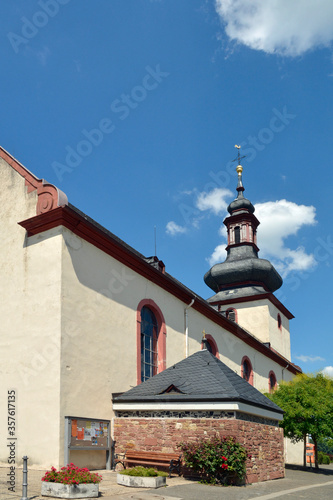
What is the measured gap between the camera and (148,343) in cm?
1947

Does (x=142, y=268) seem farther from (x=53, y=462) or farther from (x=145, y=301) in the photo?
(x=53, y=462)

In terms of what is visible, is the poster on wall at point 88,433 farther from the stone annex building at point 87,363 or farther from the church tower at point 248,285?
the church tower at point 248,285

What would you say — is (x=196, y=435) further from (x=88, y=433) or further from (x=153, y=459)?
(x=88, y=433)

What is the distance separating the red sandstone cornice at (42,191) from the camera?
51.1 ft

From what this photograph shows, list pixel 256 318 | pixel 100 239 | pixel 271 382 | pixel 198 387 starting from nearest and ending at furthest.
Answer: pixel 198 387, pixel 100 239, pixel 271 382, pixel 256 318

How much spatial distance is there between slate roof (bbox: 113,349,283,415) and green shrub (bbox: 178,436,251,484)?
1.11m

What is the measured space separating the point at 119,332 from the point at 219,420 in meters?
4.99

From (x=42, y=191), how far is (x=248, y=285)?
27.3m

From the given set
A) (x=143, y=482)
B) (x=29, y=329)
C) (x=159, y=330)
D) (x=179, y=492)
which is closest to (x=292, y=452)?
(x=159, y=330)

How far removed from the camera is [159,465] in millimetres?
13609

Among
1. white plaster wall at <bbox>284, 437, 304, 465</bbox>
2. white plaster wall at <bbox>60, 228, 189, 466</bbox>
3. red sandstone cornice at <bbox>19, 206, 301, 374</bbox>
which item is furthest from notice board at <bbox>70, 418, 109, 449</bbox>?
white plaster wall at <bbox>284, 437, 304, 465</bbox>

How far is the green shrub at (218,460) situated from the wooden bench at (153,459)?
1.47 feet

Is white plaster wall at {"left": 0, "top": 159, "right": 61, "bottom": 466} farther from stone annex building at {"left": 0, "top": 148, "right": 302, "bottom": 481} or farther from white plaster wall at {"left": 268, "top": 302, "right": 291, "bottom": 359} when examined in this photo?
white plaster wall at {"left": 268, "top": 302, "right": 291, "bottom": 359}

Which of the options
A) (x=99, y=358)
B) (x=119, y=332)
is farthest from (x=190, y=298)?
(x=99, y=358)
